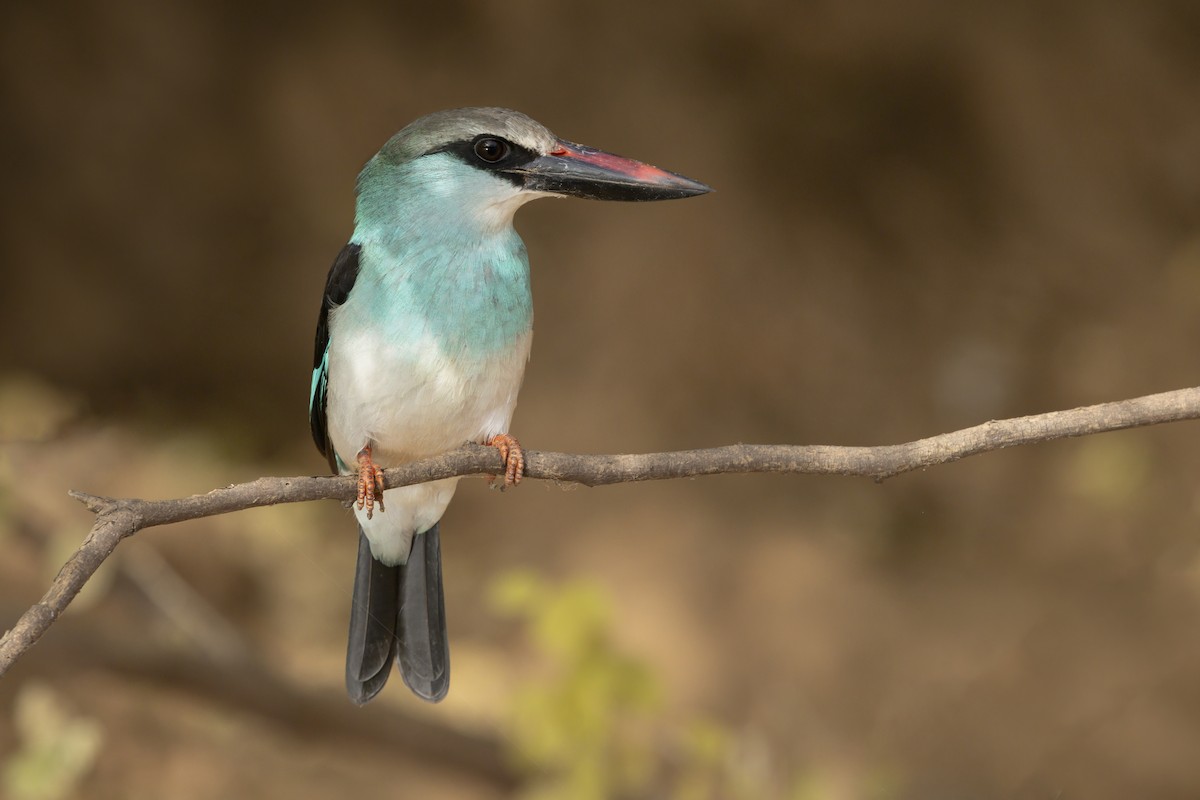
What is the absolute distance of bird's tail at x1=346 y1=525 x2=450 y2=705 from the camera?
198 cm

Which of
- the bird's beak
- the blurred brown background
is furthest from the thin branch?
the blurred brown background

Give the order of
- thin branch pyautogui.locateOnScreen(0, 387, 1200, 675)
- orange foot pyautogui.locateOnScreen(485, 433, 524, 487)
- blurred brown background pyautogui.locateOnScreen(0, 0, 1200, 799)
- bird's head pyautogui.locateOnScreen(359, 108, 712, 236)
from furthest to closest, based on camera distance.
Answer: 1. blurred brown background pyautogui.locateOnScreen(0, 0, 1200, 799)
2. orange foot pyautogui.locateOnScreen(485, 433, 524, 487)
3. bird's head pyautogui.locateOnScreen(359, 108, 712, 236)
4. thin branch pyautogui.locateOnScreen(0, 387, 1200, 675)

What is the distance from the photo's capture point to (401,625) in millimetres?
2094

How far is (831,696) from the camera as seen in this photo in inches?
161

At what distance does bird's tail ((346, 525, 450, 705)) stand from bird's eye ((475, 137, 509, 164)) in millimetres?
801

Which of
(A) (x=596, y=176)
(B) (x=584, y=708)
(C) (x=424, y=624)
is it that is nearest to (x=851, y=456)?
(A) (x=596, y=176)

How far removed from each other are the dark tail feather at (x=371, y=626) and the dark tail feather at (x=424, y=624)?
2 centimetres

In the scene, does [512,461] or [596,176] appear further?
[512,461]

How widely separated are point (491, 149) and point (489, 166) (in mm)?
27

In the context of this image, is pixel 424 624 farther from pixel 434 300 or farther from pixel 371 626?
pixel 434 300

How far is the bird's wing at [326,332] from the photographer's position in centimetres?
188

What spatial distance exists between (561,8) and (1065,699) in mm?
2898

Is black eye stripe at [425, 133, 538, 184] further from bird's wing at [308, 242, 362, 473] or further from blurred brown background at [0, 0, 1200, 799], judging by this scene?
blurred brown background at [0, 0, 1200, 799]

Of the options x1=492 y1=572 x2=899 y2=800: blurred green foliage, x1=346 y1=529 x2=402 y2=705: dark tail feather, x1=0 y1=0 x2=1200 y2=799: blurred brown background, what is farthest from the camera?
x1=0 y1=0 x2=1200 y2=799: blurred brown background
